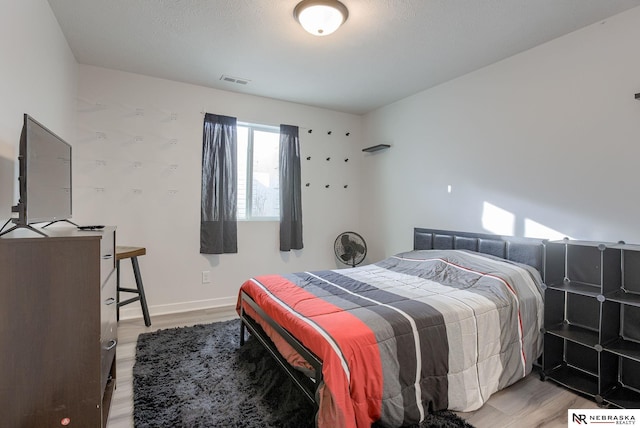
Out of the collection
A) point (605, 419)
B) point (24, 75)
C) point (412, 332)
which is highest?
point (24, 75)

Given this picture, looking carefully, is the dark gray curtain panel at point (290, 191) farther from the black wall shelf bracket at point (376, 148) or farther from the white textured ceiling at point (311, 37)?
the black wall shelf bracket at point (376, 148)

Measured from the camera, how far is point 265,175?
412 cm

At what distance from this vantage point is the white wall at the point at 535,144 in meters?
2.21

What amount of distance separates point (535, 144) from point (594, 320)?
1.41 metres

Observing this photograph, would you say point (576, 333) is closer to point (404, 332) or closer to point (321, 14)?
point (404, 332)

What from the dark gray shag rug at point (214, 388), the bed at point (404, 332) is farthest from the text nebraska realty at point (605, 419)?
the dark gray shag rug at point (214, 388)

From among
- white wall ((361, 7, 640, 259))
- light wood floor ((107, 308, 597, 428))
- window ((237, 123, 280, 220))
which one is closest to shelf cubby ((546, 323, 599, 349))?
light wood floor ((107, 308, 597, 428))

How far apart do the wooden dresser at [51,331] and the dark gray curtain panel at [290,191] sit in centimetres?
275

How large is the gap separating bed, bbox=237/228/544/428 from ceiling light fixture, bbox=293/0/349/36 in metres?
1.86

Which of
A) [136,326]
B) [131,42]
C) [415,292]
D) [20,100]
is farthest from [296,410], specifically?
[131,42]

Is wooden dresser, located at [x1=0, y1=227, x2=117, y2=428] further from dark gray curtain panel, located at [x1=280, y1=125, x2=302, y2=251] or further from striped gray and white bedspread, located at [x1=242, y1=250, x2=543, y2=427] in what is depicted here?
dark gray curtain panel, located at [x1=280, y1=125, x2=302, y2=251]

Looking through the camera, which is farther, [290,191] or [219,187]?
[290,191]

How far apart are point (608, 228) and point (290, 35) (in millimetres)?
2761

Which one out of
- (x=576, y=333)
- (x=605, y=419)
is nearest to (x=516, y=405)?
(x=605, y=419)
